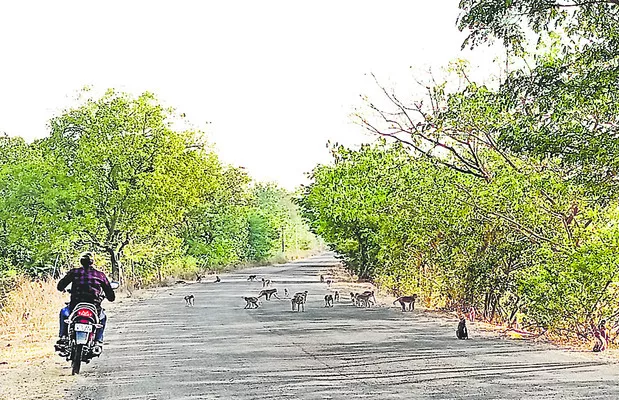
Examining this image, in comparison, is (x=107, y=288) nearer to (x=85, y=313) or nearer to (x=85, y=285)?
(x=85, y=285)

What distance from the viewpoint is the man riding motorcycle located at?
10.9 meters

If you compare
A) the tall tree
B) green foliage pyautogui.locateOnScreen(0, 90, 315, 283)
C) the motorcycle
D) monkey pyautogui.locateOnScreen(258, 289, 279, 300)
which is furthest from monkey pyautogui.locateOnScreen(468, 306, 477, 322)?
the tall tree

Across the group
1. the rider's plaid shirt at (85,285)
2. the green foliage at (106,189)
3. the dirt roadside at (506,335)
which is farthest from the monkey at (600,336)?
the green foliage at (106,189)

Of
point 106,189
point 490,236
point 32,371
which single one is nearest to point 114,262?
point 106,189

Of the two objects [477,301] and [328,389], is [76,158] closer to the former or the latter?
[477,301]

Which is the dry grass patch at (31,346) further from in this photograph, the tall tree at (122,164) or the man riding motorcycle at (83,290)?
the tall tree at (122,164)

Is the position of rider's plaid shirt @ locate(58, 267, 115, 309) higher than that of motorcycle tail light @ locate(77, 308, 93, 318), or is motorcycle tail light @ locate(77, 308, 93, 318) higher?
rider's plaid shirt @ locate(58, 267, 115, 309)

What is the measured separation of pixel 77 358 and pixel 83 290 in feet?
3.07

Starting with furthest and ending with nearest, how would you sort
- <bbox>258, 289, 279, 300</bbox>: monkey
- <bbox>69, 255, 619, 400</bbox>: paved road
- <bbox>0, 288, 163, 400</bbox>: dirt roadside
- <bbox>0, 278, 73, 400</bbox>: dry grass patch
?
<bbox>258, 289, 279, 300</bbox>: monkey
<bbox>0, 278, 73, 400</bbox>: dry grass patch
<bbox>0, 288, 163, 400</bbox>: dirt roadside
<bbox>69, 255, 619, 400</bbox>: paved road

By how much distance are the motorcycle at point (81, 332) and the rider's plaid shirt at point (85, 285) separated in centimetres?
16

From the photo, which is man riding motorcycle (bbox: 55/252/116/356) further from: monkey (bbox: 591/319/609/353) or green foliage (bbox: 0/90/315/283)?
green foliage (bbox: 0/90/315/283)

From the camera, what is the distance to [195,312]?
22969mm

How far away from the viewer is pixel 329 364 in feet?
37.6

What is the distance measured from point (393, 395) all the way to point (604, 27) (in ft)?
19.5
